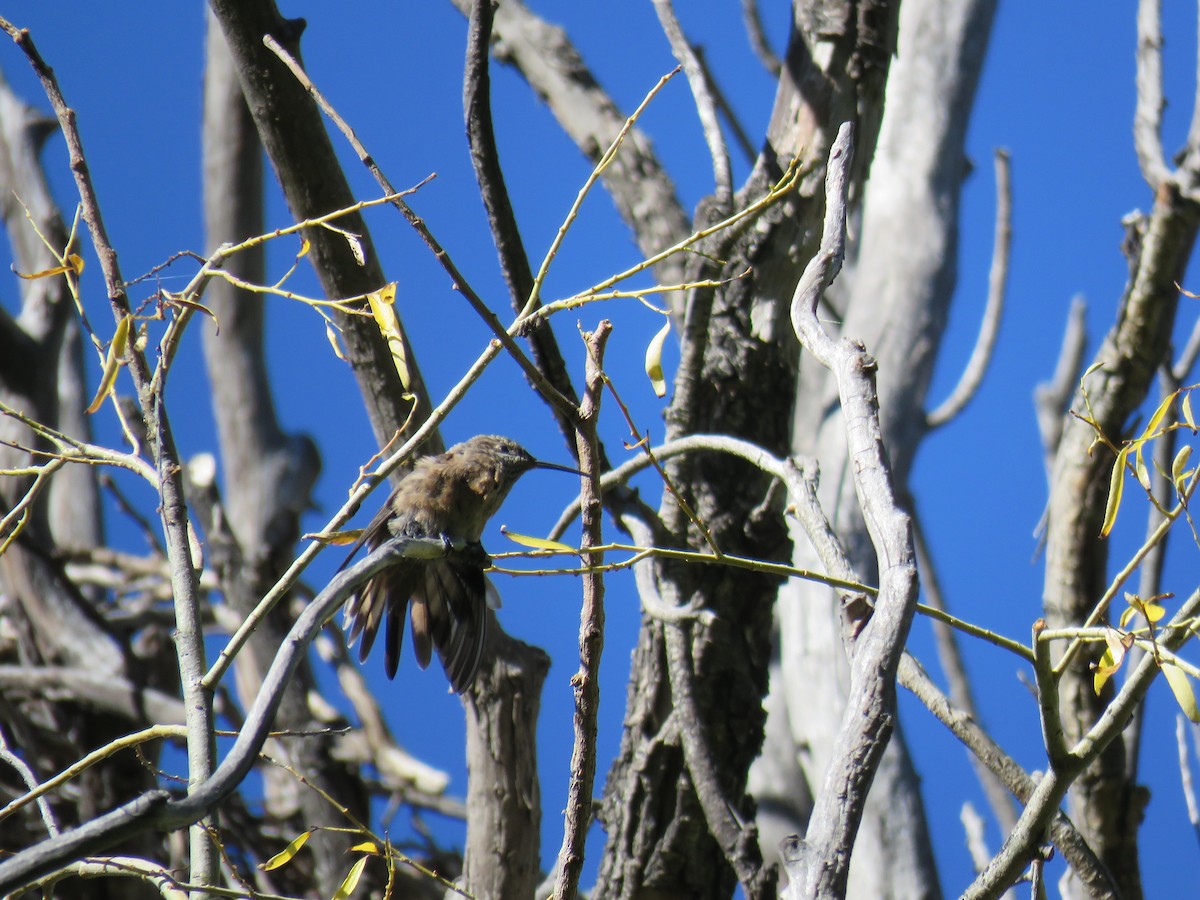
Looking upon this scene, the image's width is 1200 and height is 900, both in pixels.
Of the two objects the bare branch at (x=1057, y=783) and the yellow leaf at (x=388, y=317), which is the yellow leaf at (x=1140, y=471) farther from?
the yellow leaf at (x=388, y=317)

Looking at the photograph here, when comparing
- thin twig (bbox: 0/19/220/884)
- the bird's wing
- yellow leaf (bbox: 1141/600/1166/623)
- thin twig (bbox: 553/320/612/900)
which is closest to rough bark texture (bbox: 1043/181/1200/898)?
the bird's wing

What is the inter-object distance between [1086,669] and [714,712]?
2.00ft

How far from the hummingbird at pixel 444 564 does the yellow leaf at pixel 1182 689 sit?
2.58 feet

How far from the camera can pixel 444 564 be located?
6.19 feet

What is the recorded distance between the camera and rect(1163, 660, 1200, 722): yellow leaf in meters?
0.87

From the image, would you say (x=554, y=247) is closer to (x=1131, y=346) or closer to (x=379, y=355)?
(x=379, y=355)

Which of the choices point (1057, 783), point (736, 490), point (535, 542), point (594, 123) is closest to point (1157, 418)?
point (1057, 783)

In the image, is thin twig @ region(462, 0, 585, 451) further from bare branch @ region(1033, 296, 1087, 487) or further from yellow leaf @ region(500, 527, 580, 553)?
bare branch @ region(1033, 296, 1087, 487)

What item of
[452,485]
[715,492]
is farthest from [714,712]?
[452,485]

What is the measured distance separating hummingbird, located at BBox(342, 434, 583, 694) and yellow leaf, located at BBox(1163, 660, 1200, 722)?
79cm

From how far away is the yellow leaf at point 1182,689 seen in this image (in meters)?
0.87

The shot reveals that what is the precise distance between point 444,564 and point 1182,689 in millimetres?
1214

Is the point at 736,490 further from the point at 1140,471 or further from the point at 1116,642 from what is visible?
the point at 1116,642

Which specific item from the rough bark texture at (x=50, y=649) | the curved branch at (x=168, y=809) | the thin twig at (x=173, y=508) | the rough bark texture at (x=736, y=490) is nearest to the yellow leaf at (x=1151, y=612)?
the curved branch at (x=168, y=809)
